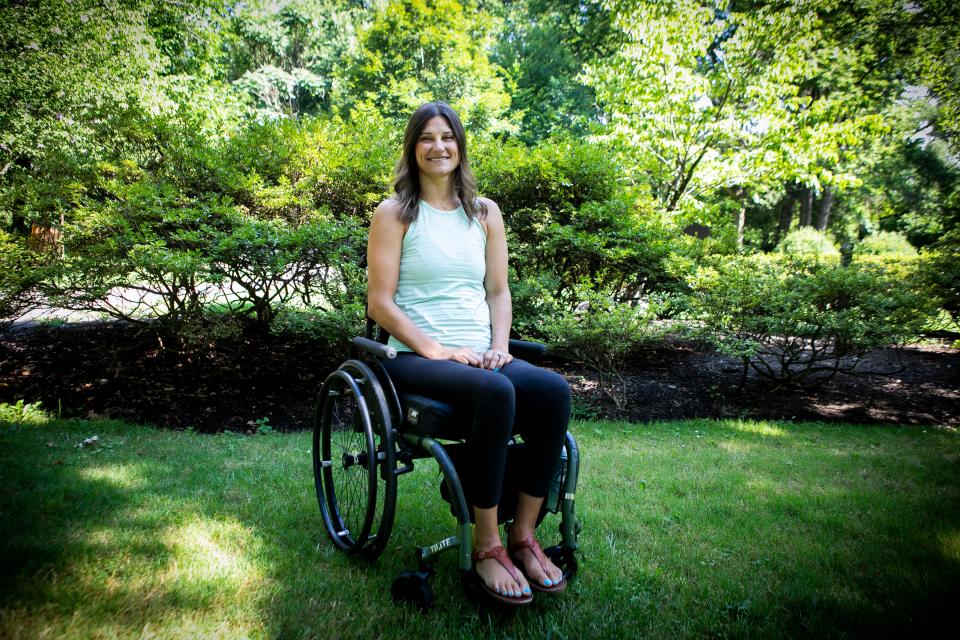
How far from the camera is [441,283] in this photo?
1.96 metres

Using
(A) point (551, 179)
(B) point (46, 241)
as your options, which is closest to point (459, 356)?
(A) point (551, 179)

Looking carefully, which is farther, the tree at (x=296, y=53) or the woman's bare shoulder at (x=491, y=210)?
the tree at (x=296, y=53)

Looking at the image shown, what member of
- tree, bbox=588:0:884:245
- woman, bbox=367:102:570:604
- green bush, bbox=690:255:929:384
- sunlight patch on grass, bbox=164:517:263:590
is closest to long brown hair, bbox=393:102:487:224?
woman, bbox=367:102:570:604

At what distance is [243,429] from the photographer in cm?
377

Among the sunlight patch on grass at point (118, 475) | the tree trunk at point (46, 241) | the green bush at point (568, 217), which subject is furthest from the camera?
the green bush at point (568, 217)

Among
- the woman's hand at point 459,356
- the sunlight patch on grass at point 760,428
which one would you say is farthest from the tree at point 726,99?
the woman's hand at point 459,356

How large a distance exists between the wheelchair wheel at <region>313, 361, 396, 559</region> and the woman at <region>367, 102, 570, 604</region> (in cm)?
16

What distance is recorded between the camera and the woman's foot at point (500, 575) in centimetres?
149

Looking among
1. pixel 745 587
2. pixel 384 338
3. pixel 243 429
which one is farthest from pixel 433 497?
pixel 243 429

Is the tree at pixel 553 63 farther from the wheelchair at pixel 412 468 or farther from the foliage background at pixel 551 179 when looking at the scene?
the wheelchair at pixel 412 468

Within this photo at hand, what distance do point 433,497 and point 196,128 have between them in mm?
4244

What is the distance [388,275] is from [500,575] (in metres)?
1.13

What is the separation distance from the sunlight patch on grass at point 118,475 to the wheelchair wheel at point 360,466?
3.11 feet

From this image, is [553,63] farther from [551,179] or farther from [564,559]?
[564,559]
